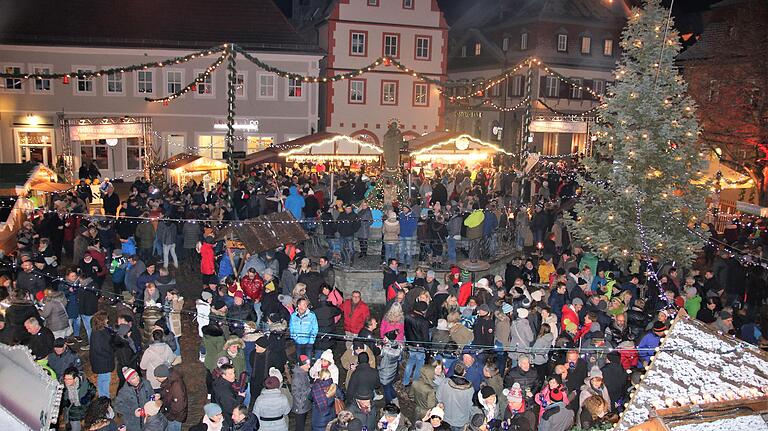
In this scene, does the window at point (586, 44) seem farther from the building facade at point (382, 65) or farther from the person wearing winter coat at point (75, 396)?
the person wearing winter coat at point (75, 396)

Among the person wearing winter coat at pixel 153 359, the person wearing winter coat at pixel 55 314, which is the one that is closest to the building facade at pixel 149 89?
the person wearing winter coat at pixel 55 314

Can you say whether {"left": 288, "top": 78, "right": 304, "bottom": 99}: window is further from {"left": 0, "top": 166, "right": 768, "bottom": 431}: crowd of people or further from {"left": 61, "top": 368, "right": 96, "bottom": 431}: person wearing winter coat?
{"left": 61, "top": 368, "right": 96, "bottom": 431}: person wearing winter coat

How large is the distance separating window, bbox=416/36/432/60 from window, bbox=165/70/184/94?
506 inches

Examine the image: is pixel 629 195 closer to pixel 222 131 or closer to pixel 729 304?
pixel 729 304

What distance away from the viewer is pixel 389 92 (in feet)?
122

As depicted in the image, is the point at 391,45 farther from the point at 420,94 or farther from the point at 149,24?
the point at 149,24

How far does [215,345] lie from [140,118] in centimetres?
1989

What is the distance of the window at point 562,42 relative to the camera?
4297cm

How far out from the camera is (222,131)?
3403cm

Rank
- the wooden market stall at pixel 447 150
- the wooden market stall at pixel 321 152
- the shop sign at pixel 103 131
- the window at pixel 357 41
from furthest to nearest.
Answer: the window at pixel 357 41 → the wooden market stall at pixel 447 150 → the wooden market stall at pixel 321 152 → the shop sign at pixel 103 131

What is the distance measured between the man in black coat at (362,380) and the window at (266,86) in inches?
1096

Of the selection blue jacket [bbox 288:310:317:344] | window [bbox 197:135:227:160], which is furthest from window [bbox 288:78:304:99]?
blue jacket [bbox 288:310:317:344]

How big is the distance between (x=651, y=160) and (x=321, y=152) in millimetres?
14521

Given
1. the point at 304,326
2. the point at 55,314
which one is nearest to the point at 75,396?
the point at 55,314
